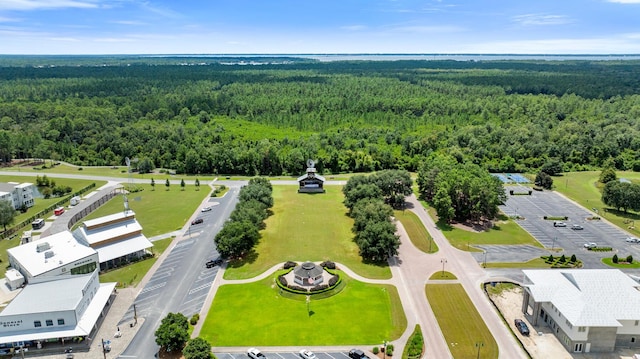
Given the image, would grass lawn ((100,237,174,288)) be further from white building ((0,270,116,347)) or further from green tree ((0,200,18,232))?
green tree ((0,200,18,232))

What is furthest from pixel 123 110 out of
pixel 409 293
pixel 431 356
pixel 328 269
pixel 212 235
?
pixel 431 356

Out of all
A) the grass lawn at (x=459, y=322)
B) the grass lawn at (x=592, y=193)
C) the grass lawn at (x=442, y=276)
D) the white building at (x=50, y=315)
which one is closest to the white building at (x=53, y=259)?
the white building at (x=50, y=315)

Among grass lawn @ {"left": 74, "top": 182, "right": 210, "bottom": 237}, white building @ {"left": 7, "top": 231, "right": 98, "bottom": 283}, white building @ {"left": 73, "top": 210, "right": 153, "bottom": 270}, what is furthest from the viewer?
grass lawn @ {"left": 74, "top": 182, "right": 210, "bottom": 237}

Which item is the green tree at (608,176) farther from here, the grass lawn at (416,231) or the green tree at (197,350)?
the green tree at (197,350)

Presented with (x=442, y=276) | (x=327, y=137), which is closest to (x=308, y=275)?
(x=442, y=276)

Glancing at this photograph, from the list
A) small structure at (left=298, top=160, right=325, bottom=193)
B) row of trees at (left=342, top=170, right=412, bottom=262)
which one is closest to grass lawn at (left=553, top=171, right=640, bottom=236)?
row of trees at (left=342, top=170, right=412, bottom=262)

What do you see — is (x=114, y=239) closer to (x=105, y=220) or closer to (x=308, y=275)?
(x=105, y=220)
